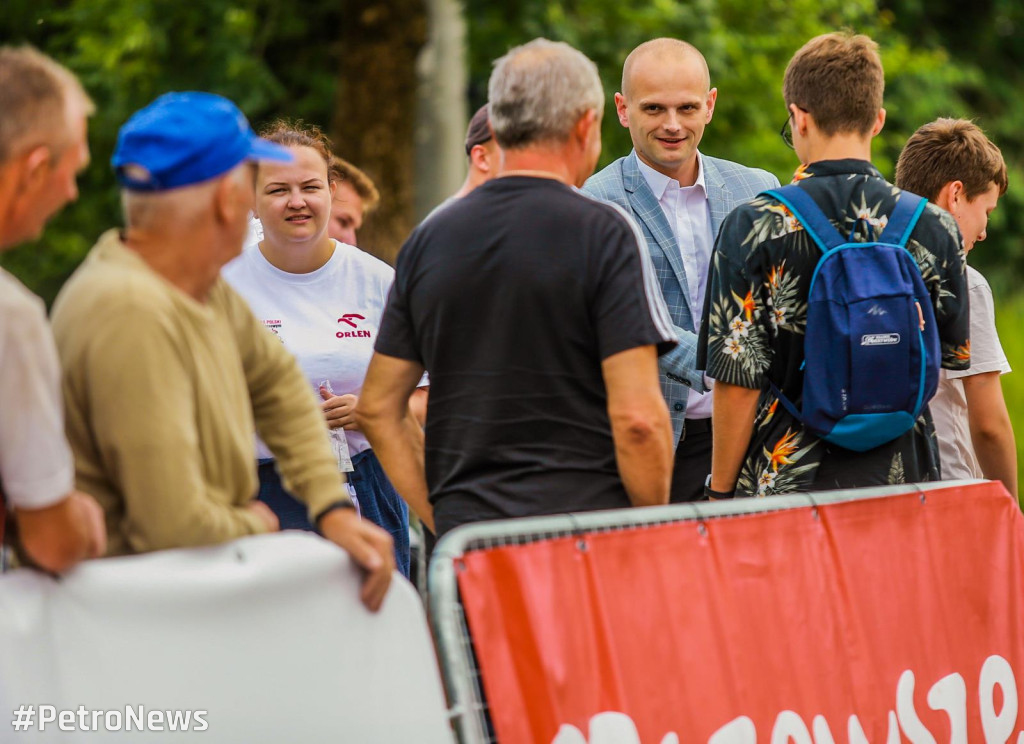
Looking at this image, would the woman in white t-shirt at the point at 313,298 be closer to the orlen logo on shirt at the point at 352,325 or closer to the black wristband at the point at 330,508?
the orlen logo on shirt at the point at 352,325

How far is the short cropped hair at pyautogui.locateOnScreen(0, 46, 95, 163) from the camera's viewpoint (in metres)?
2.61

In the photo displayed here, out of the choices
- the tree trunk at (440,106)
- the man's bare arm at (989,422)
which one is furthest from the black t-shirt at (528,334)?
the tree trunk at (440,106)

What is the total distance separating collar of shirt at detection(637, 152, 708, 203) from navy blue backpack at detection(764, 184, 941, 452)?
90 cm

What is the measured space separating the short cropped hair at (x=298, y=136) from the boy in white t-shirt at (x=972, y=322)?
2033mm

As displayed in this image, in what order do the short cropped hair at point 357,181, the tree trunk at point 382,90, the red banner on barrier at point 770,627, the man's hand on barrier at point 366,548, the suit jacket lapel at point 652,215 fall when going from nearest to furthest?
the man's hand on barrier at point 366,548 → the red banner on barrier at point 770,627 → the suit jacket lapel at point 652,215 → the short cropped hair at point 357,181 → the tree trunk at point 382,90

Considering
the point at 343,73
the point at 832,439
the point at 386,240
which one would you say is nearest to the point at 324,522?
the point at 832,439

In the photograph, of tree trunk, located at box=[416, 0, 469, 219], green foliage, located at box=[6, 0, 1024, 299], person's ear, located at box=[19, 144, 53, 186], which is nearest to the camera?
person's ear, located at box=[19, 144, 53, 186]

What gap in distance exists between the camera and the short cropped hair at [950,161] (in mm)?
4605

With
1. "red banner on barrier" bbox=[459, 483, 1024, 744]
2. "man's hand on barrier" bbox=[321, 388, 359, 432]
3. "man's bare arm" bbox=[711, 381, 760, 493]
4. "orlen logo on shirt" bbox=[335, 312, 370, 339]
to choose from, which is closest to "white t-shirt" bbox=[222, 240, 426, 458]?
"orlen logo on shirt" bbox=[335, 312, 370, 339]

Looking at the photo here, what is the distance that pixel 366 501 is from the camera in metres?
4.68

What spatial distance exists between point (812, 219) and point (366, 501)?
1.80m

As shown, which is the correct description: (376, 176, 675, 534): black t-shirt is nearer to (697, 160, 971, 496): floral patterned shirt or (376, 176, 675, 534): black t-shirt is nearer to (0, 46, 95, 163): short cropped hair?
(697, 160, 971, 496): floral patterned shirt

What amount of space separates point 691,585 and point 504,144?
3.92 ft

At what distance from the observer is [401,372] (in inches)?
141
